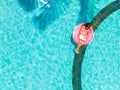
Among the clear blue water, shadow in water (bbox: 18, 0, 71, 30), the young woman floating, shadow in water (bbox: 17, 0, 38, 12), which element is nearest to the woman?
the young woman floating

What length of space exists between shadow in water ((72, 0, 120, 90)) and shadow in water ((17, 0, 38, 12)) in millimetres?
1005

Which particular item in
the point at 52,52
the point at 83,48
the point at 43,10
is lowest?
the point at 83,48

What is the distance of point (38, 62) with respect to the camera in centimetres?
602

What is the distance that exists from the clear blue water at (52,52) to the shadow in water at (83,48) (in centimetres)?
6

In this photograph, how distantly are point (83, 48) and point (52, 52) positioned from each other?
20.4 inches

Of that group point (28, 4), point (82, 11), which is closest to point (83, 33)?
point (82, 11)

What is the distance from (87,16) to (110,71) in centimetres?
99

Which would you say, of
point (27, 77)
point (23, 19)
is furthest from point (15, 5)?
point (27, 77)

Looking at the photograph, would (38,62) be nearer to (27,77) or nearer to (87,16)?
(27,77)

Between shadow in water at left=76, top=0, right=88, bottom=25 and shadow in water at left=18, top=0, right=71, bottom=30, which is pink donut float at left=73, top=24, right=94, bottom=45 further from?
shadow in water at left=18, top=0, right=71, bottom=30

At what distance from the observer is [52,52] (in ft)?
19.9

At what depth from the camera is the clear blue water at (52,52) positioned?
19.6 feet

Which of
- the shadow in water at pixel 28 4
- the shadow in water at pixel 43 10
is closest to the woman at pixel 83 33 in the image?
the shadow in water at pixel 43 10

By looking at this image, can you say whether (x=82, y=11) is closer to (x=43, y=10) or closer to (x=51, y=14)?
(x=51, y=14)
